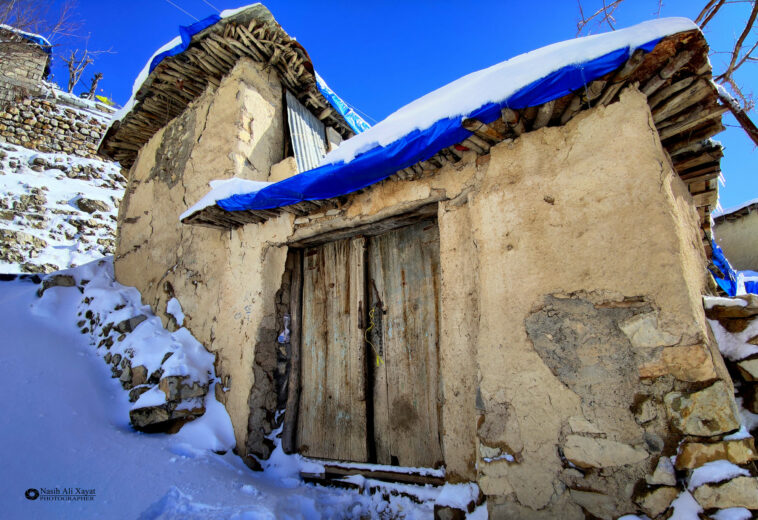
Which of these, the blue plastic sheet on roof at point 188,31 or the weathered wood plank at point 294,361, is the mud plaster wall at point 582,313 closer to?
the weathered wood plank at point 294,361

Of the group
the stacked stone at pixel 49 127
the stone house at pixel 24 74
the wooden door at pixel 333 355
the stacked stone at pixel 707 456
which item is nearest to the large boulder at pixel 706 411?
the stacked stone at pixel 707 456

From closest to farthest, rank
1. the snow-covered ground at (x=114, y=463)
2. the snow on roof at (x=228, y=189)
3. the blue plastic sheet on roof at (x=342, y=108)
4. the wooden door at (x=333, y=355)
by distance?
the snow-covered ground at (x=114, y=463)
the wooden door at (x=333, y=355)
the snow on roof at (x=228, y=189)
the blue plastic sheet on roof at (x=342, y=108)

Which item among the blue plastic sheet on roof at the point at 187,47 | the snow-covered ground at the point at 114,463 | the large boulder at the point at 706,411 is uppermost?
the blue plastic sheet on roof at the point at 187,47

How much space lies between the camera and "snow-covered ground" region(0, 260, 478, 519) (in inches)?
89.1

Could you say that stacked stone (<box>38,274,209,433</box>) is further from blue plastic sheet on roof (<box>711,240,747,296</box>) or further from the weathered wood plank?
blue plastic sheet on roof (<box>711,240,747,296</box>)

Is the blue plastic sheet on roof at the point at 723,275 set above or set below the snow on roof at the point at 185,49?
below

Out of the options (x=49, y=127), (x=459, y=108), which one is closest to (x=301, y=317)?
(x=459, y=108)

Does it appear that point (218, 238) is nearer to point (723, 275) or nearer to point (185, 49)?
point (185, 49)

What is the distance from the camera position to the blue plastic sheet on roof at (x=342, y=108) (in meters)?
5.45

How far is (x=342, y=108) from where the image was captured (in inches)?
226

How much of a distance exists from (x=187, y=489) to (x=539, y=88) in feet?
10.8

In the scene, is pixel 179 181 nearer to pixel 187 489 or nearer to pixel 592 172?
pixel 187 489

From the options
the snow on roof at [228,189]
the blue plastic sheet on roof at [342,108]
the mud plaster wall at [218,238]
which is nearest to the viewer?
the snow on roof at [228,189]

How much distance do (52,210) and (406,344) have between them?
11.4 metres
